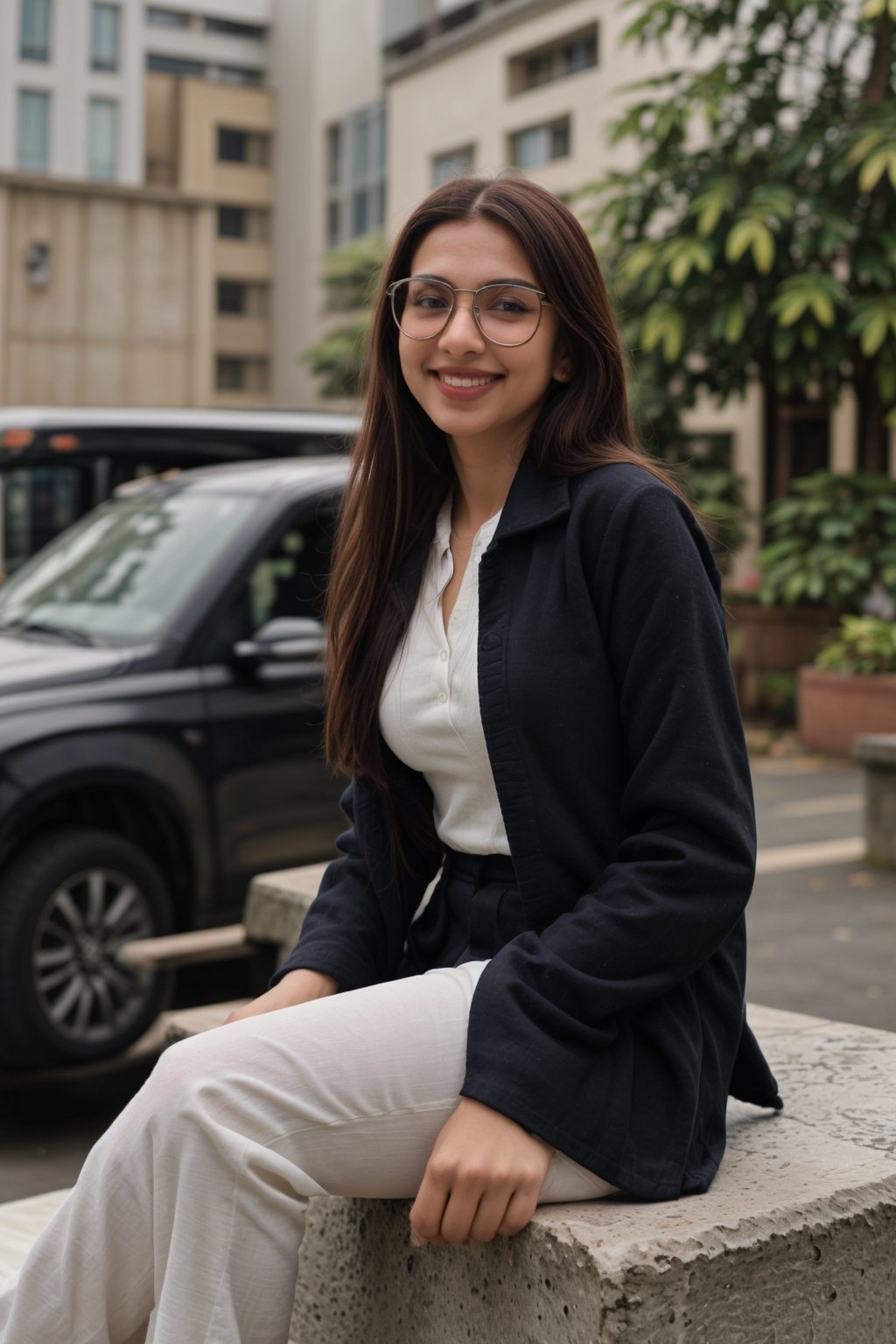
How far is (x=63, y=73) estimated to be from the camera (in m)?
50.2

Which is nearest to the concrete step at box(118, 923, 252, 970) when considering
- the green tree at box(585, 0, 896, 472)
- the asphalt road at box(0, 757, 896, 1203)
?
the asphalt road at box(0, 757, 896, 1203)

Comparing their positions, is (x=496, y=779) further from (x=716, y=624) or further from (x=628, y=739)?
(x=716, y=624)

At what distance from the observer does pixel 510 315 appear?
2326mm

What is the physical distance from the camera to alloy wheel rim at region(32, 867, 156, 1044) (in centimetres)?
504

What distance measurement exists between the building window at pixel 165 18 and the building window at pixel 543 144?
93.1ft

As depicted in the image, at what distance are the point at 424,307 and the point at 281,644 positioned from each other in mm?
3264

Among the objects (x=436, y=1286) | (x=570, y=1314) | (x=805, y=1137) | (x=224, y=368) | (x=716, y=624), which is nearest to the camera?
(x=570, y=1314)

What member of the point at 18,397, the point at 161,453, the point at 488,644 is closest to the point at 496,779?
the point at 488,644

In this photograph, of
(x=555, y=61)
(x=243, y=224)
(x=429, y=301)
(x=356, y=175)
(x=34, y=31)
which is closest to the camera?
(x=429, y=301)

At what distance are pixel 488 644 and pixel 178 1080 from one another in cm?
68

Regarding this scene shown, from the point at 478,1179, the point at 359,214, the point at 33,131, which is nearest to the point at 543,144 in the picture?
the point at 359,214

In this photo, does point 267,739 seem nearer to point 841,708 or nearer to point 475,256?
point 475,256

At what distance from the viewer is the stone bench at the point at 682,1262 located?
1934 millimetres

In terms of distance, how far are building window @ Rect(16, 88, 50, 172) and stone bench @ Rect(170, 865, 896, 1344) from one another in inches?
2039
